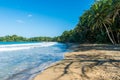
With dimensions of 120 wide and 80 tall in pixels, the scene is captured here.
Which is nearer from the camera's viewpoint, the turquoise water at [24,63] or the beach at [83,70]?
the beach at [83,70]

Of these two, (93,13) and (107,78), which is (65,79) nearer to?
(107,78)

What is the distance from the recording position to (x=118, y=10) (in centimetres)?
3550

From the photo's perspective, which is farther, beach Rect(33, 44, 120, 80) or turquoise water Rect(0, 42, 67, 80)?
turquoise water Rect(0, 42, 67, 80)

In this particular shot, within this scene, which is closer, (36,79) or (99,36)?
(36,79)

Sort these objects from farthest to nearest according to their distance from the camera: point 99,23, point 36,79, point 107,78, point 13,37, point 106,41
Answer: point 13,37, point 106,41, point 99,23, point 36,79, point 107,78

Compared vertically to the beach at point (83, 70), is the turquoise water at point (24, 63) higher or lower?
lower

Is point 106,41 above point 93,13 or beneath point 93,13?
beneath

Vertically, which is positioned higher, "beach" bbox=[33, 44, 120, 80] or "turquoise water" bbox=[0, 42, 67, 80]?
"beach" bbox=[33, 44, 120, 80]

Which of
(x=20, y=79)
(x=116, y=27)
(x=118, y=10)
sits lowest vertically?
(x=20, y=79)

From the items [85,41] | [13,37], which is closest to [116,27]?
[85,41]

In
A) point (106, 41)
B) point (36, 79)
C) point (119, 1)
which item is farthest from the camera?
point (106, 41)

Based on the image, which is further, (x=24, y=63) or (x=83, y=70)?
(x=24, y=63)

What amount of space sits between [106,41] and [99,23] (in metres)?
8.62

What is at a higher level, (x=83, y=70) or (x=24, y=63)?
(x=83, y=70)
